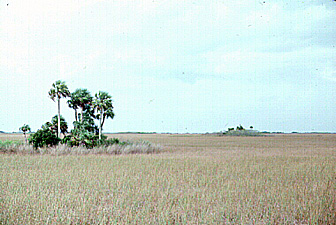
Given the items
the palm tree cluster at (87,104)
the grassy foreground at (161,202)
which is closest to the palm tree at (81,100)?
the palm tree cluster at (87,104)

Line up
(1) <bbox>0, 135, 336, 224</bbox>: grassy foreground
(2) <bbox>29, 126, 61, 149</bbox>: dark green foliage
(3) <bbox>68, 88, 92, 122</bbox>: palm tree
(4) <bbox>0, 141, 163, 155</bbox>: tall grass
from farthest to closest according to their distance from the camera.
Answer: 1. (3) <bbox>68, 88, 92, 122</bbox>: palm tree
2. (2) <bbox>29, 126, 61, 149</bbox>: dark green foliage
3. (4) <bbox>0, 141, 163, 155</bbox>: tall grass
4. (1) <bbox>0, 135, 336, 224</bbox>: grassy foreground

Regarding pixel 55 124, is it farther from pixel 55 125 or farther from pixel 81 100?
pixel 81 100

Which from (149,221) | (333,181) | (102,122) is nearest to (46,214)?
(149,221)

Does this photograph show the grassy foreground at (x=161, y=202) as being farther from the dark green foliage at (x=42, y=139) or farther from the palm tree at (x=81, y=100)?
the palm tree at (x=81, y=100)

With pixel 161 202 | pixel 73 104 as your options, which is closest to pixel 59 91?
pixel 73 104

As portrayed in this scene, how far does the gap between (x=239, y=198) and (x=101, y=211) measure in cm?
362

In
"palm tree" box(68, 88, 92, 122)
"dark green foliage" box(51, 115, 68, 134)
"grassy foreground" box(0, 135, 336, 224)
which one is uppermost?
"palm tree" box(68, 88, 92, 122)

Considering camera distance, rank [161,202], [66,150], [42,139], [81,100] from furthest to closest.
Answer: [81,100]
[42,139]
[66,150]
[161,202]

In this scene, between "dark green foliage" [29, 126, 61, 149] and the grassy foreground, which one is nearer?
the grassy foreground

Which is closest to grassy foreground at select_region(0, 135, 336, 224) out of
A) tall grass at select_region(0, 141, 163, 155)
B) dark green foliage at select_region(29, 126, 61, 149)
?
tall grass at select_region(0, 141, 163, 155)

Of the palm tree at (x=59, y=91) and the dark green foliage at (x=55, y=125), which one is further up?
the palm tree at (x=59, y=91)

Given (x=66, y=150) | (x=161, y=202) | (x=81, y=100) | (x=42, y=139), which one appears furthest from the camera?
(x=81, y=100)

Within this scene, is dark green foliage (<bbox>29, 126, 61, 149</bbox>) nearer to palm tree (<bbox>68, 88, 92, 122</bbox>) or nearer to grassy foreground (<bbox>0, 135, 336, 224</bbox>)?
palm tree (<bbox>68, 88, 92, 122</bbox>)

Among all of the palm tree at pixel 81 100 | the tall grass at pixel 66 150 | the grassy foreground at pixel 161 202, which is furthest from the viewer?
the palm tree at pixel 81 100
